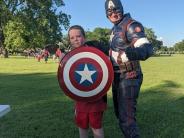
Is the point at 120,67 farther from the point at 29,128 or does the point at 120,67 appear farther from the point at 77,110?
the point at 29,128

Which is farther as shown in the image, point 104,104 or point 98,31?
point 98,31

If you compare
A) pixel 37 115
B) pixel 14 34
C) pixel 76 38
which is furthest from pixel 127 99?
pixel 14 34

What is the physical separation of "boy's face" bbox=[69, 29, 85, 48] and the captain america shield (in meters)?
0.19

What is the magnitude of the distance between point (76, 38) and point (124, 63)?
644mm

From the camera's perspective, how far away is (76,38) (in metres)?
5.19

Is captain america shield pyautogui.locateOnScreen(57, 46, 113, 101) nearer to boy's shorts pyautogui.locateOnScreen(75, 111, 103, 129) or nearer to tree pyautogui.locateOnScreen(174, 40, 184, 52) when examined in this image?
boy's shorts pyautogui.locateOnScreen(75, 111, 103, 129)

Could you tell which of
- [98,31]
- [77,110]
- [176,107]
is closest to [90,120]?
[77,110]

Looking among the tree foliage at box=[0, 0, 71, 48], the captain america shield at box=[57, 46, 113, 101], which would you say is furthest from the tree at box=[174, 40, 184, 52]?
the captain america shield at box=[57, 46, 113, 101]

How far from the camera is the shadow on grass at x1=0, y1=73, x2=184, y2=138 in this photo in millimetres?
7137

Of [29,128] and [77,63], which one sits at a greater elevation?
[77,63]

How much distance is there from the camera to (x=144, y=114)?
28.3 feet

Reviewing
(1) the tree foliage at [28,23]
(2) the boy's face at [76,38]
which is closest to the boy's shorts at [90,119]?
(2) the boy's face at [76,38]

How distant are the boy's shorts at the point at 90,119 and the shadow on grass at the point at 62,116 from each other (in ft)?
5.25

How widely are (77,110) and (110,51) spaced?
2.58ft
